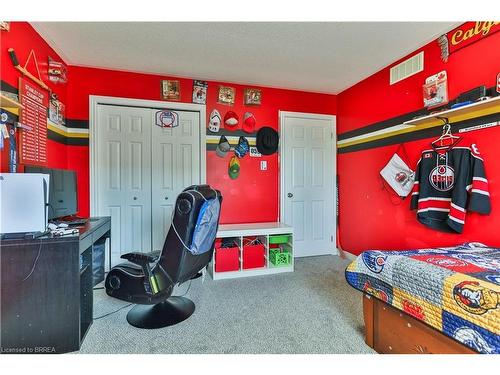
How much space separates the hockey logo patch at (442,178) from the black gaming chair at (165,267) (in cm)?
199

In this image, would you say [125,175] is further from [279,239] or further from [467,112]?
[467,112]

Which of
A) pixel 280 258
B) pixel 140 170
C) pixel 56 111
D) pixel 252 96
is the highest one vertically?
pixel 252 96

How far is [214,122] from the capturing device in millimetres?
3445

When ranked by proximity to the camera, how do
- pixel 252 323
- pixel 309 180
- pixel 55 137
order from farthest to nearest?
pixel 309 180 < pixel 55 137 < pixel 252 323

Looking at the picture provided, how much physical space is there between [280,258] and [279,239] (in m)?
0.24

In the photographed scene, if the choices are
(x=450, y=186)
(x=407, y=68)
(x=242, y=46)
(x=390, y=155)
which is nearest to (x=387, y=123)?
(x=390, y=155)

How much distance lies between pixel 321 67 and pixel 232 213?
2.23 meters

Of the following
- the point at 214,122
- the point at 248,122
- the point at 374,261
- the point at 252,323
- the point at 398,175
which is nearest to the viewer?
the point at 374,261

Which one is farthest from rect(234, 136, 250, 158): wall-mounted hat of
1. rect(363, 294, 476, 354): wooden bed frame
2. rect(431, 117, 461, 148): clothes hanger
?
rect(363, 294, 476, 354): wooden bed frame

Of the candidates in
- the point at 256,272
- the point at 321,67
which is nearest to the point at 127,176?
the point at 256,272

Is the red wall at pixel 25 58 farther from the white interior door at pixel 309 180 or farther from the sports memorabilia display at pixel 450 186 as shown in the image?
the sports memorabilia display at pixel 450 186

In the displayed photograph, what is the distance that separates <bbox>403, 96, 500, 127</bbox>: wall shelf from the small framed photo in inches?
77.8

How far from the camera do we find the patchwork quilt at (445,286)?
1.12m

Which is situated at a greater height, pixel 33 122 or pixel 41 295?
pixel 33 122
